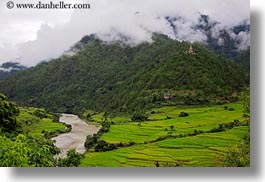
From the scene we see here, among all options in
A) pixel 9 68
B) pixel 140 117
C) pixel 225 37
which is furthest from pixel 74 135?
pixel 225 37

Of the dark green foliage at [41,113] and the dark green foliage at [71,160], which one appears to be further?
the dark green foliage at [41,113]

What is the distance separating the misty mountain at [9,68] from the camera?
5923 millimetres

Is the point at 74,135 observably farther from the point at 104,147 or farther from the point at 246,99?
the point at 246,99

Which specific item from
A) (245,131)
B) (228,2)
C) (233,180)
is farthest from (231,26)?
(233,180)

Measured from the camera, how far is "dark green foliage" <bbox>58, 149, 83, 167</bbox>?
586 centimetres

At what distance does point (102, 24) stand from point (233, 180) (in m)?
1.80

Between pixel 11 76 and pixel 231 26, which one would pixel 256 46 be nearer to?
pixel 231 26

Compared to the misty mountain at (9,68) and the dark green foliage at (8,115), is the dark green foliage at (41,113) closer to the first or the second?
the dark green foliage at (8,115)

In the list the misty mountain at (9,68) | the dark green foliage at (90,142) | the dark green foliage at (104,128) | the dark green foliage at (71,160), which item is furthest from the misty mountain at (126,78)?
the dark green foliage at (71,160)

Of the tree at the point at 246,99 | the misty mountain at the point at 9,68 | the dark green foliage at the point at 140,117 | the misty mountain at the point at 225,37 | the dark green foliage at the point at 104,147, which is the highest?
the misty mountain at the point at 225,37

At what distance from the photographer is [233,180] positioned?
5.76 m

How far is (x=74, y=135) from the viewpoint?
234 inches

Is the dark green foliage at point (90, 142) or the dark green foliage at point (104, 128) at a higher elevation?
the dark green foliage at point (104, 128)

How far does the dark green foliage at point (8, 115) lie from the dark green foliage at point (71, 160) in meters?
0.52
